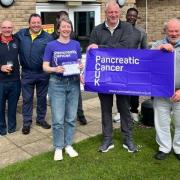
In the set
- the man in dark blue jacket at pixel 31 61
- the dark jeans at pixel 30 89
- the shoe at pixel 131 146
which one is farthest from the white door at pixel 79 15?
the shoe at pixel 131 146

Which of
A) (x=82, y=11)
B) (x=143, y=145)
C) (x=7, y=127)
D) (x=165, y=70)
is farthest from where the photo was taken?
(x=82, y=11)

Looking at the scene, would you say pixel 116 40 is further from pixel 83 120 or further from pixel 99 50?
pixel 83 120

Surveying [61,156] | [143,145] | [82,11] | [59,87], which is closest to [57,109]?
[59,87]

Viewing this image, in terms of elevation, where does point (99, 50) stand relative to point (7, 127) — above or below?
above

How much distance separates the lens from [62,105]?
500 cm

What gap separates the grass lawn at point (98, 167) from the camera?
4.74m

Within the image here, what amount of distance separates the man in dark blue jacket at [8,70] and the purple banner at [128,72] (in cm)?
137

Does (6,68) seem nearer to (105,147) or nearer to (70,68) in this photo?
(70,68)

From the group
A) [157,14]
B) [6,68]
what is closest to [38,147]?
[6,68]

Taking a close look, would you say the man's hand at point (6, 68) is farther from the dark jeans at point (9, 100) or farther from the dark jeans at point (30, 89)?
the dark jeans at point (30, 89)

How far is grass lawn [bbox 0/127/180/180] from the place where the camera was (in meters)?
4.74

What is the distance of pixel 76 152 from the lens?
542cm

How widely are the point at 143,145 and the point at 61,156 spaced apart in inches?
52.4

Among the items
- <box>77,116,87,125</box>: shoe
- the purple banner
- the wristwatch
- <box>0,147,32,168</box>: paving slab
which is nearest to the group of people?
the purple banner
